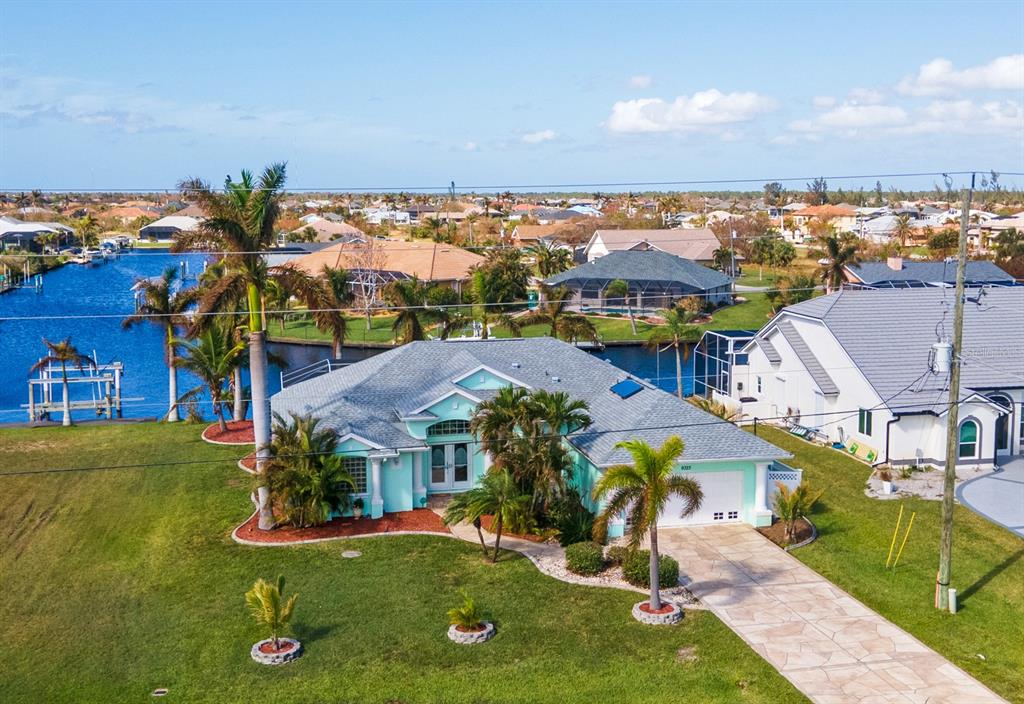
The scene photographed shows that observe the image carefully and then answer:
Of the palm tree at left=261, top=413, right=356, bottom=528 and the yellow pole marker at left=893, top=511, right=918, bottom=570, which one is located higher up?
the palm tree at left=261, top=413, right=356, bottom=528

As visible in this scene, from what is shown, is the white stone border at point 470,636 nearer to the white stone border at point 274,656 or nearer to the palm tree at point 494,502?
the white stone border at point 274,656

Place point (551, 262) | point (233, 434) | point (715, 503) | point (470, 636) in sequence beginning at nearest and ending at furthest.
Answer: point (470, 636), point (715, 503), point (233, 434), point (551, 262)

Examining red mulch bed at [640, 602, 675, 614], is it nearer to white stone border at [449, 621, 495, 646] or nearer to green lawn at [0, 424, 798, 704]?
A: green lawn at [0, 424, 798, 704]

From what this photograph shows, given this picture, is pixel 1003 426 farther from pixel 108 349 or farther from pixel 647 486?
pixel 108 349

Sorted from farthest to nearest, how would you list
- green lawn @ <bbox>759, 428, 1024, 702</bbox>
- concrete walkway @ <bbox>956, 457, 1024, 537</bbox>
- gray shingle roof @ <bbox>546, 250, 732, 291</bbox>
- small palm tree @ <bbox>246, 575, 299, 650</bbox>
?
gray shingle roof @ <bbox>546, 250, 732, 291</bbox>
concrete walkway @ <bbox>956, 457, 1024, 537</bbox>
green lawn @ <bbox>759, 428, 1024, 702</bbox>
small palm tree @ <bbox>246, 575, 299, 650</bbox>

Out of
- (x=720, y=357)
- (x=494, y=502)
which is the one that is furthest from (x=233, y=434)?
(x=720, y=357)

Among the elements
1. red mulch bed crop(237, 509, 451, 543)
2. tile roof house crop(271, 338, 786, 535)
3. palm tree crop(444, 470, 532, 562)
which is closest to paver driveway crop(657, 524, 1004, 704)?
tile roof house crop(271, 338, 786, 535)

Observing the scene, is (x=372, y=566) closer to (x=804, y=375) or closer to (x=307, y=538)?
(x=307, y=538)
